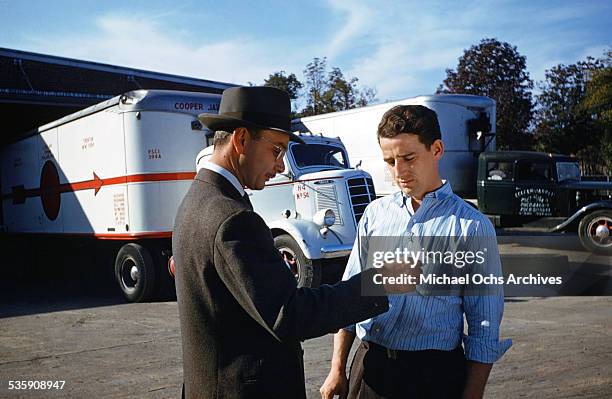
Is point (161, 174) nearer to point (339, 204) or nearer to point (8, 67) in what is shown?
point (339, 204)

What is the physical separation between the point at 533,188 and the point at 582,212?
1638 mm

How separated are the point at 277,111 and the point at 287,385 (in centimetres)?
98

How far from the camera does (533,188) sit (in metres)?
13.8

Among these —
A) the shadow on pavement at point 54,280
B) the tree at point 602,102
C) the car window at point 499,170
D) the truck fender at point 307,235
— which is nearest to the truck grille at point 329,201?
the truck fender at point 307,235

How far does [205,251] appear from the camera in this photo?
1777 millimetres

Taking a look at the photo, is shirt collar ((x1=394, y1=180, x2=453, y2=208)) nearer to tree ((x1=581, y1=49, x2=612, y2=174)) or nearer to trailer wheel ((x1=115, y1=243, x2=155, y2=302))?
trailer wheel ((x1=115, y1=243, x2=155, y2=302))

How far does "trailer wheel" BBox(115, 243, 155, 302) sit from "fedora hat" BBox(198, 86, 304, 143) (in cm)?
730

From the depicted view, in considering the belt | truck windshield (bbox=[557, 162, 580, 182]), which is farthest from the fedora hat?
truck windshield (bbox=[557, 162, 580, 182])

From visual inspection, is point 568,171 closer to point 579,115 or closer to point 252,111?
point 252,111

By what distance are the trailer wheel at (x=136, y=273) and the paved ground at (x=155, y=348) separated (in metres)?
0.21

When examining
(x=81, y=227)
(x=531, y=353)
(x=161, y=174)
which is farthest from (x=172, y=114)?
(x=531, y=353)

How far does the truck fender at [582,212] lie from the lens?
12203 millimetres

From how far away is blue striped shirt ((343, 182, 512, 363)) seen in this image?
2002 millimetres

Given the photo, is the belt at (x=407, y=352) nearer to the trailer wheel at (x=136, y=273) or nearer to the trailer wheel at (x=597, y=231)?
the trailer wheel at (x=136, y=273)
